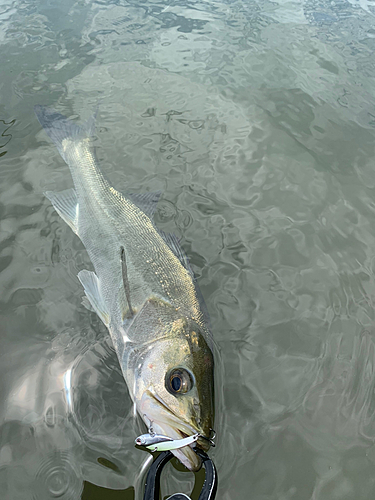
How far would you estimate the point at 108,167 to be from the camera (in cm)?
430

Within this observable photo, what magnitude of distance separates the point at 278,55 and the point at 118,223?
560 centimetres

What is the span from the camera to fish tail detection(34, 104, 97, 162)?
13.0ft

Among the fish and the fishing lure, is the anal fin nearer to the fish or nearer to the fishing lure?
the fish

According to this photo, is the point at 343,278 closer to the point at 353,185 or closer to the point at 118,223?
the point at 353,185

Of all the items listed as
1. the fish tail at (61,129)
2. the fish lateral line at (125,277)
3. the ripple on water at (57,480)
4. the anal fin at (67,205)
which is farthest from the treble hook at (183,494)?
the fish tail at (61,129)

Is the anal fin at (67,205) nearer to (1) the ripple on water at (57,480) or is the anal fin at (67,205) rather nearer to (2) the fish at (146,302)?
(2) the fish at (146,302)

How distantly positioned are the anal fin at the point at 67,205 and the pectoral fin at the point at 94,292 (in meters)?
0.57

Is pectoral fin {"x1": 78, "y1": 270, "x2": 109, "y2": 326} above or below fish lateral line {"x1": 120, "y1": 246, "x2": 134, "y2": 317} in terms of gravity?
below

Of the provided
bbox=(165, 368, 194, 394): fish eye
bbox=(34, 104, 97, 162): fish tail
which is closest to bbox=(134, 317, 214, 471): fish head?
bbox=(165, 368, 194, 394): fish eye

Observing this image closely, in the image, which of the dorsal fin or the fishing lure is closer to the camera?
the fishing lure

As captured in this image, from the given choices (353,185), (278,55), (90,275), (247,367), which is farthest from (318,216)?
(278,55)

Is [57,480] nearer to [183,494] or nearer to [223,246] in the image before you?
[183,494]

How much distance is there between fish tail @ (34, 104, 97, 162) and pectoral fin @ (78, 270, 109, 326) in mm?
1615

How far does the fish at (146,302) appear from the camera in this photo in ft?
6.66
